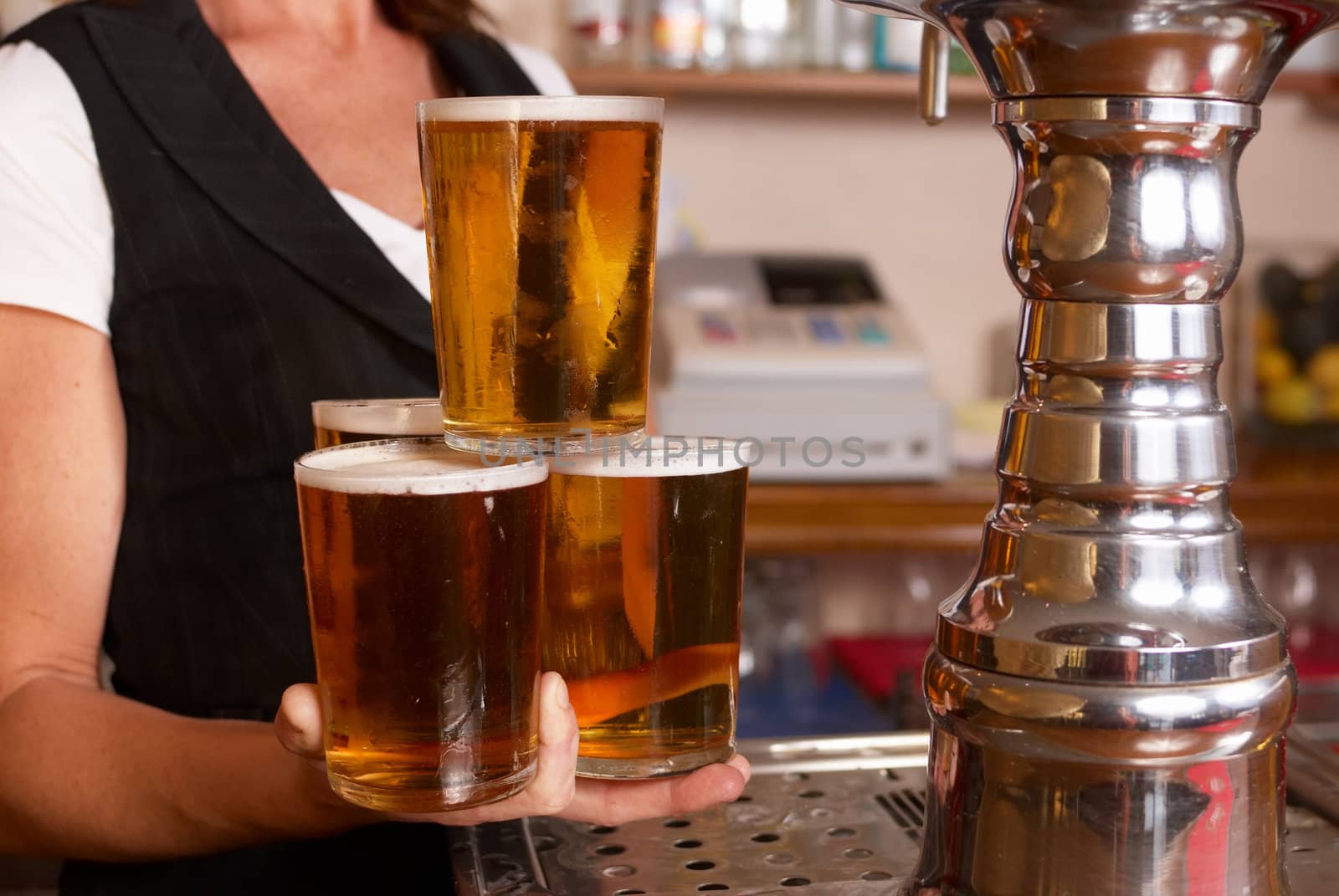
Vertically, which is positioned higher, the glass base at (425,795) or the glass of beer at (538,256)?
the glass of beer at (538,256)

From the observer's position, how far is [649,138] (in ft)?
2.21

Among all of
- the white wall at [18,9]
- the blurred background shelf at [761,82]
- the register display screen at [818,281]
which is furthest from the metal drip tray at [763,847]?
the white wall at [18,9]

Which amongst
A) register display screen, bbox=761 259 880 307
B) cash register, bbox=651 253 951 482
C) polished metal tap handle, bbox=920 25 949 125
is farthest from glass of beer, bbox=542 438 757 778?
register display screen, bbox=761 259 880 307

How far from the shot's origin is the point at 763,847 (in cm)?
78

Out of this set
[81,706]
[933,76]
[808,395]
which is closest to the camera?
[933,76]

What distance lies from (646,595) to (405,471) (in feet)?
0.44

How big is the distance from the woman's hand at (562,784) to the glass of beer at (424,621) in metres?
0.01

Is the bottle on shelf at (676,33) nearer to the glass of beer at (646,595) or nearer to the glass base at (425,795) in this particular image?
the glass of beer at (646,595)

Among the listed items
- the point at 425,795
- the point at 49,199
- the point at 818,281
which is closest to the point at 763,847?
the point at 425,795

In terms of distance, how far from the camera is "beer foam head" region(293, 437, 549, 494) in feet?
1.99

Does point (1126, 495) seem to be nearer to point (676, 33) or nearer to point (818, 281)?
point (818, 281)

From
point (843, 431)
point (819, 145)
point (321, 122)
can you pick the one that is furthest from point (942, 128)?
point (321, 122)

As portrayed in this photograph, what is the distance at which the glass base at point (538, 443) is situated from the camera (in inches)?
25.8

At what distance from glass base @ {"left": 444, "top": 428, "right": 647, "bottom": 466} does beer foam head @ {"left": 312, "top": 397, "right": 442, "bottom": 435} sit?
0.07 m
